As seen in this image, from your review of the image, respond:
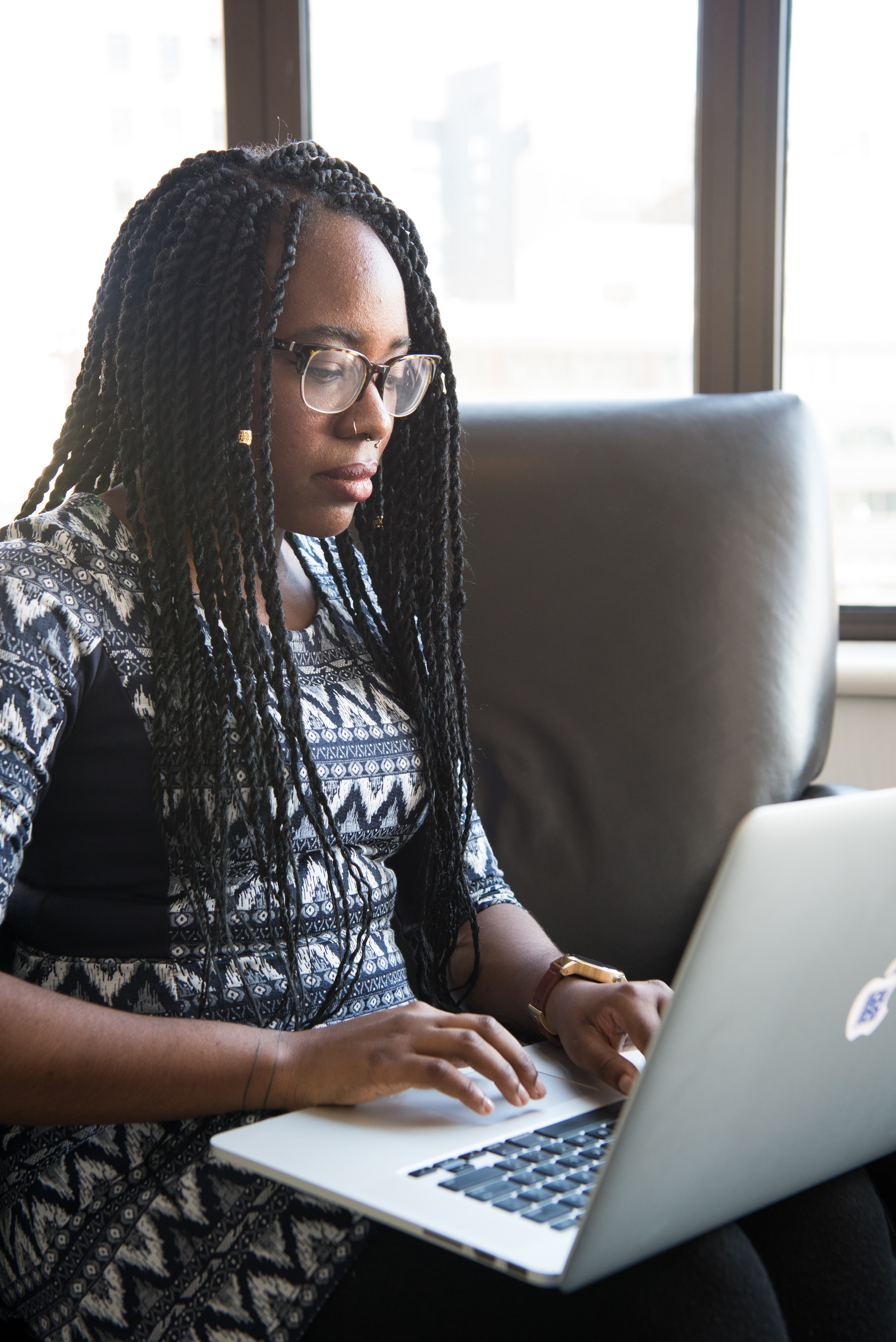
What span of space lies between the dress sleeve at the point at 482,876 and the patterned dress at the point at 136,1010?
0.54 feet

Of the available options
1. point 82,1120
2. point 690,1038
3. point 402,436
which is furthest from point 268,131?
point 690,1038

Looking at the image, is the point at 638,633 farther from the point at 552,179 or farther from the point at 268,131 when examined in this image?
the point at 268,131

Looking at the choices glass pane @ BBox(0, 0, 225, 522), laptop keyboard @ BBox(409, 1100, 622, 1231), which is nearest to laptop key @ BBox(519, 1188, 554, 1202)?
laptop keyboard @ BBox(409, 1100, 622, 1231)

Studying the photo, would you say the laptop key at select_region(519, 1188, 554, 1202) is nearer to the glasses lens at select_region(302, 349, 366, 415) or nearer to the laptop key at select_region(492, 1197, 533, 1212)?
the laptop key at select_region(492, 1197, 533, 1212)

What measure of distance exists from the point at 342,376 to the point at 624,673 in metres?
0.50

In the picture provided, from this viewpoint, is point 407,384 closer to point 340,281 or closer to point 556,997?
point 340,281

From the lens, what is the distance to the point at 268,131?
6.41 feet

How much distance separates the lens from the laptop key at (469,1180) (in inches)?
23.7

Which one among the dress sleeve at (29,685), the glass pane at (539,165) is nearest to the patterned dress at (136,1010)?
the dress sleeve at (29,685)

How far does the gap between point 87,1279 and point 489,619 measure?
0.74m

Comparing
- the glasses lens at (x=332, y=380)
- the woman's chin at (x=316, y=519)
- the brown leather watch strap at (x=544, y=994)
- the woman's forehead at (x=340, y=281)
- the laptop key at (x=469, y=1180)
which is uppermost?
the woman's forehead at (x=340, y=281)

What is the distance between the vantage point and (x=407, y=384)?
974 mm

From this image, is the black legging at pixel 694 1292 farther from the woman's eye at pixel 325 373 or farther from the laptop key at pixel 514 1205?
the woman's eye at pixel 325 373

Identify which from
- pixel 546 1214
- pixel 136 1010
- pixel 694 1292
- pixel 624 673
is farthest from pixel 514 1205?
pixel 624 673
